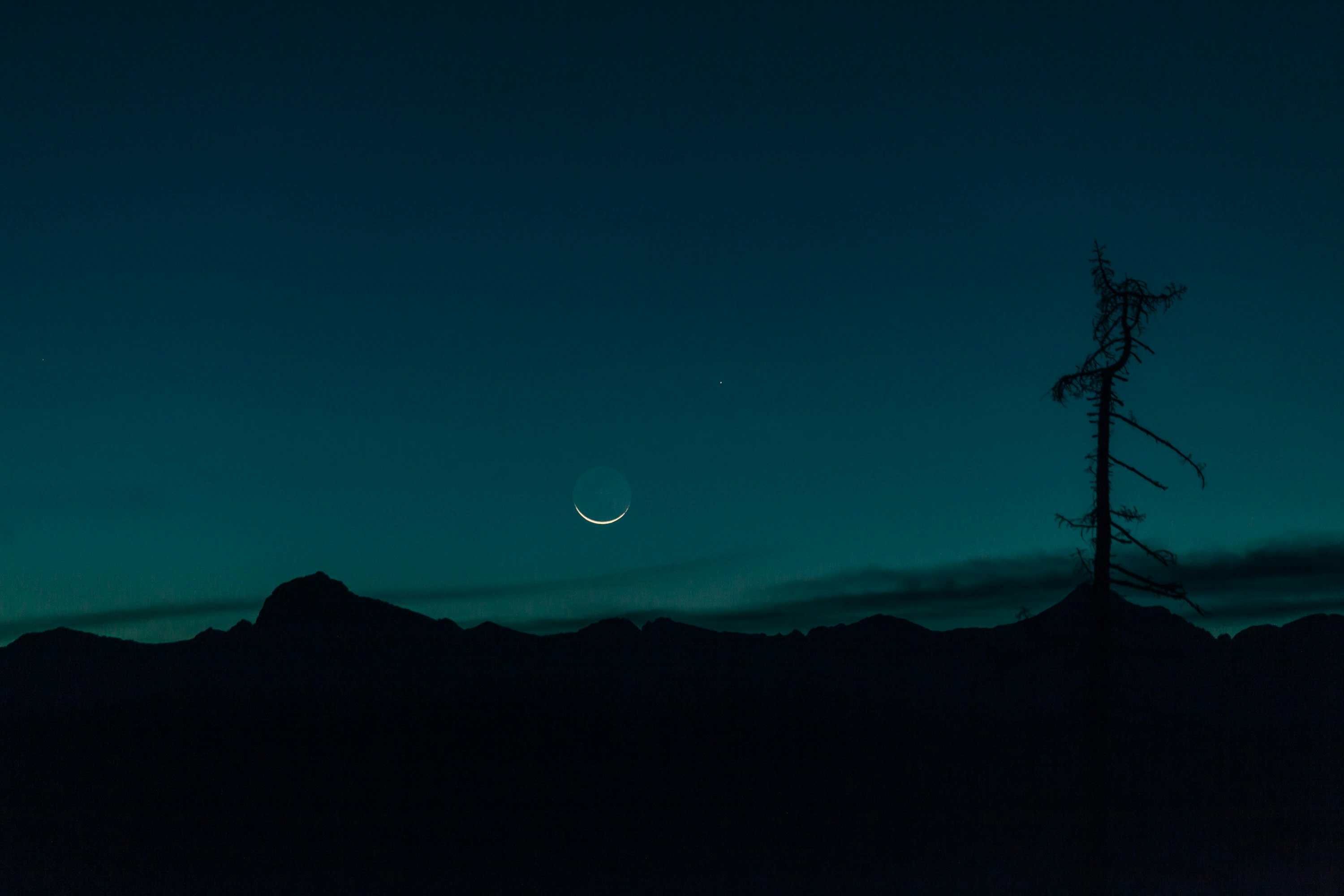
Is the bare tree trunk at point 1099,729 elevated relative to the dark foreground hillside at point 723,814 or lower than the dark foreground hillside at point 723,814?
elevated

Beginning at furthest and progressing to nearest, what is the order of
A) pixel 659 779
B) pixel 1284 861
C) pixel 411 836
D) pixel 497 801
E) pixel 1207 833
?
1. pixel 659 779
2. pixel 497 801
3. pixel 411 836
4. pixel 1207 833
5. pixel 1284 861

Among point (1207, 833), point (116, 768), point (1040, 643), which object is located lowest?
point (116, 768)

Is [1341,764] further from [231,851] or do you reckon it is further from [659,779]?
[231,851]

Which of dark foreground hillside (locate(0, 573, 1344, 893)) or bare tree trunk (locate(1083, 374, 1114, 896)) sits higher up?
bare tree trunk (locate(1083, 374, 1114, 896))

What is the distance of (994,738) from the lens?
189m

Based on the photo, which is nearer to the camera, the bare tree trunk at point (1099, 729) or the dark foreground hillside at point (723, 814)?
the bare tree trunk at point (1099, 729)

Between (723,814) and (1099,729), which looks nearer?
(1099,729)

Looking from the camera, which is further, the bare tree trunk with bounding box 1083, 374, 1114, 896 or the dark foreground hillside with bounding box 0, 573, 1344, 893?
the dark foreground hillside with bounding box 0, 573, 1344, 893

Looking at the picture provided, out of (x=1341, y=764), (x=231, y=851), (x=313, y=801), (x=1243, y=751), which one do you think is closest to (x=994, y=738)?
(x=1243, y=751)

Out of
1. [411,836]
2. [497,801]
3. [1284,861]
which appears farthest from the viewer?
[497,801]

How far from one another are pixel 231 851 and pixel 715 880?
145ft

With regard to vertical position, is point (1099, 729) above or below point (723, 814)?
above

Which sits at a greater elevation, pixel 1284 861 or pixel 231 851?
pixel 1284 861

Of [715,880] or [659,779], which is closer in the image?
[715,880]
